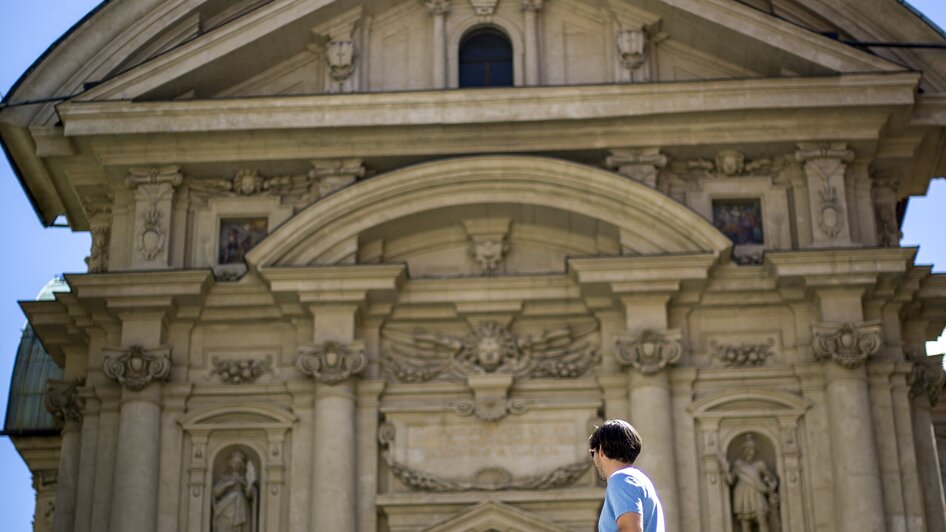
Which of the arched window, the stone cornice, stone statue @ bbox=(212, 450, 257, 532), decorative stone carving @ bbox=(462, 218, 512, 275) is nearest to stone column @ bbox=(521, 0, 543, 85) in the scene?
the arched window

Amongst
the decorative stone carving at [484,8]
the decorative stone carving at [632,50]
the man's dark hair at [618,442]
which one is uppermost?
the decorative stone carving at [484,8]

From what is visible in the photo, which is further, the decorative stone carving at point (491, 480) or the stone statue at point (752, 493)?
the decorative stone carving at point (491, 480)

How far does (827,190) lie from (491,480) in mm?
4633

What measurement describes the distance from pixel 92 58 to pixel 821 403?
872cm

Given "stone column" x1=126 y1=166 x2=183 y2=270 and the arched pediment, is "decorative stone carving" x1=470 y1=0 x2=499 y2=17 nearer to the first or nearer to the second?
the arched pediment

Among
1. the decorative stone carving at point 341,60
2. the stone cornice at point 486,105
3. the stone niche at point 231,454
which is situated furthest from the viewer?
the decorative stone carving at point 341,60

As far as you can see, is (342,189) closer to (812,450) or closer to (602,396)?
(602,396)

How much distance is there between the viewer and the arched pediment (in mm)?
20750

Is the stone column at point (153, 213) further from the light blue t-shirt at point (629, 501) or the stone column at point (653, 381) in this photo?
the light blue t-shirt at point (629, 501)

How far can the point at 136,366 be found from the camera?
20.5m

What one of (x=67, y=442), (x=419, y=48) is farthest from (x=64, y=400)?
(x=419, y=48)

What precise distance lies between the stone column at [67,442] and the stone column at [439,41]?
5074 mm

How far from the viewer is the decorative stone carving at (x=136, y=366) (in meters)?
20.5

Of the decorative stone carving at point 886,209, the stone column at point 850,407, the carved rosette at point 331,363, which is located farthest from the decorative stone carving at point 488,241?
the decorative stone carving at point 886,209
